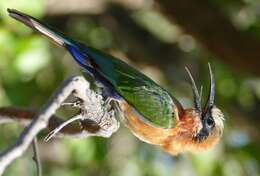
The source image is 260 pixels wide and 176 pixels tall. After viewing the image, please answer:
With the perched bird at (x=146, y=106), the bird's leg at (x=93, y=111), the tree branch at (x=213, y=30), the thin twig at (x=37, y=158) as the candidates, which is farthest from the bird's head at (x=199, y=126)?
the tree branch at (x=213, y=30)

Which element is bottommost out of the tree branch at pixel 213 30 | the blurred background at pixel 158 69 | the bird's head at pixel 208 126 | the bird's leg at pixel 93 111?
the blurred background at pixel 158 69

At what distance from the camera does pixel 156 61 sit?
3.93 m

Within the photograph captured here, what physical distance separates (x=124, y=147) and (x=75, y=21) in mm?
738

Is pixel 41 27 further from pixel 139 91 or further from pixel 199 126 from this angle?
pixel 199 126

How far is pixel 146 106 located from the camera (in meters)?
1.73

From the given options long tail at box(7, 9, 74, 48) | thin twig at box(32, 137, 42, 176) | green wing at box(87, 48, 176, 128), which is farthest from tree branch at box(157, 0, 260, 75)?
thin twig at box(32, 137, 42, 176)

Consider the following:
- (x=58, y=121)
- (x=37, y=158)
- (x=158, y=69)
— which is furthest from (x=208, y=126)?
(x=158, y=69)

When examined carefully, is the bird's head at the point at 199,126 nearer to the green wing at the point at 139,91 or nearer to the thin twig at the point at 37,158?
the green wing at the point at 139,91

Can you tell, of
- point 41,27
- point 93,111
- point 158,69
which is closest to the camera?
point 93,111

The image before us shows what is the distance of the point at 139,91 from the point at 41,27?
0.97ft

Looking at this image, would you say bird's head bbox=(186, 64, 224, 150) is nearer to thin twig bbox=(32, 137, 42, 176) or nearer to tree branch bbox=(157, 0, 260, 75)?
thin twig bbox=(32, 137, 42, 176)

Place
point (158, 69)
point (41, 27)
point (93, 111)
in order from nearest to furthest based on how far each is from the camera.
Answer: point (93, 111) < point (41, 27) < point (158, 69)

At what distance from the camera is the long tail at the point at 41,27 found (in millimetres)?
1534

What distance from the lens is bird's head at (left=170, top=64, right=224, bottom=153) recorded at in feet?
5.92
